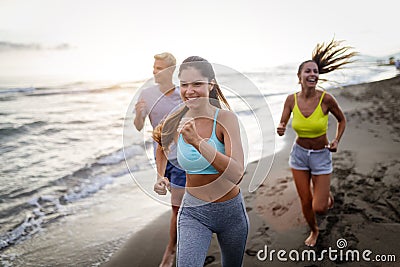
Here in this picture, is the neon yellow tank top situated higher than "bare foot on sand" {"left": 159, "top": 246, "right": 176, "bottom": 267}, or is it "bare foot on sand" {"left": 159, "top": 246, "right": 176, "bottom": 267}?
the neon yellow tank top

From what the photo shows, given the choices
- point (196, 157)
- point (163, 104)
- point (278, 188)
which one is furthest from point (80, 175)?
point (196, 157)

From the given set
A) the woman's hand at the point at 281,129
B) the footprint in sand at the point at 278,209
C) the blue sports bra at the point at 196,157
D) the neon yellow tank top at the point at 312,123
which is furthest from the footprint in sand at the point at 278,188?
the blue sports bra at the point at 196,157

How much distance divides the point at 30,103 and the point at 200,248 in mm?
15151

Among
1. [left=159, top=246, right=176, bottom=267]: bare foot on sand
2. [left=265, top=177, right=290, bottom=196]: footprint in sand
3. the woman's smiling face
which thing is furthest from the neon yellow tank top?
the woman's smiling face

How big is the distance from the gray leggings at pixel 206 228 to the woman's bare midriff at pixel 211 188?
0.03 meters

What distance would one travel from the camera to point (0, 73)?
67.5 ft

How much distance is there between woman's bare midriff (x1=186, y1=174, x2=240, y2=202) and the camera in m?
2.19

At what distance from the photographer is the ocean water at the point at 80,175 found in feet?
8.20

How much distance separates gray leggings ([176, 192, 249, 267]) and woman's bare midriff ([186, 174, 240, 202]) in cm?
3

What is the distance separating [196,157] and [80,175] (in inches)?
228

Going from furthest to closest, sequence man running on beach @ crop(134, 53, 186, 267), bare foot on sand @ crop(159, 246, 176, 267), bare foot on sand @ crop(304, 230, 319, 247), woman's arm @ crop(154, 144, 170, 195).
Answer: bare foot on sand @ crop(304, 230, 319, 247), bare foot on sand @ crop(159, 246, 176, 267), man running on beach @ crop(134, 53, 186, 267), woman's arm @ crop(154, 144, 170, 195)

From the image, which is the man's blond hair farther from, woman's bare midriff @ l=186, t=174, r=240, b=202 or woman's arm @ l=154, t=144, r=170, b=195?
woman's bare midriff @ l=186, t=174, r=240, b=202

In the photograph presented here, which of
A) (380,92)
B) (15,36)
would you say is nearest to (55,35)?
(15,36)

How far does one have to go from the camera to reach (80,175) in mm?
7402
